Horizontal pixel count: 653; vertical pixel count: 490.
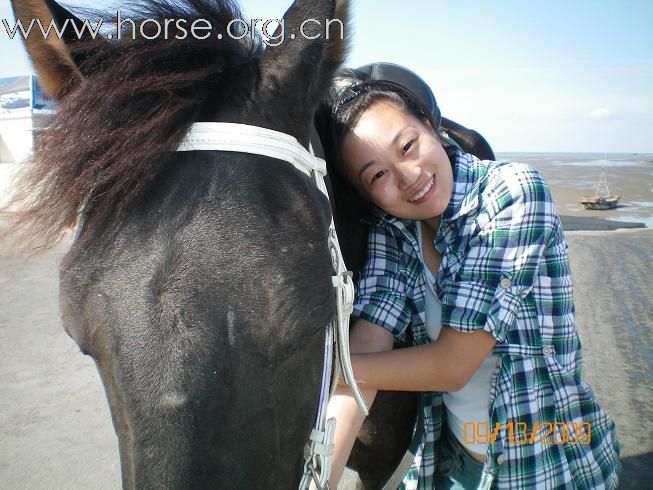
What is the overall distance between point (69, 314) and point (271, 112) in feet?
2.17

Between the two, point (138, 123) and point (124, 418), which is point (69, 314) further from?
point (138, 123)

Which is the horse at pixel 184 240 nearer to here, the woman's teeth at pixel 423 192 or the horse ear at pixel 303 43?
the horse ear at pixel 303 43

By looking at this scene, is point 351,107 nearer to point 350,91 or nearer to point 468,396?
point 350,91

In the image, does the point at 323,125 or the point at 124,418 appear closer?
the point at 124,418

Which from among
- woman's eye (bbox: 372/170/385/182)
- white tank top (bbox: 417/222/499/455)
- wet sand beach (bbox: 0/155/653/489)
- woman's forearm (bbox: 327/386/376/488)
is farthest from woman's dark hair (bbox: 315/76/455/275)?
wet sand beach (bbox: 0/155/653/489)

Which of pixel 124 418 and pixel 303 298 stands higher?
pixel 303 298

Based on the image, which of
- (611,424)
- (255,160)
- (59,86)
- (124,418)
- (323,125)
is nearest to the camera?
(124,418)

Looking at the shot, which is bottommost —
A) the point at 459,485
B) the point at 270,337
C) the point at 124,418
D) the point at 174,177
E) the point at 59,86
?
the point at 459,485

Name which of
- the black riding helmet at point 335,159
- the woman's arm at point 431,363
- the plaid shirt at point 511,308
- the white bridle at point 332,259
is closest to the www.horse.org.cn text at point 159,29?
the white bridle at point 332,259

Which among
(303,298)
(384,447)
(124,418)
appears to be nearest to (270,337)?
(303,298)

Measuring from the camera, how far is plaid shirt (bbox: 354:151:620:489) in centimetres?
147

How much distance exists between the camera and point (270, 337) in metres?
0.99

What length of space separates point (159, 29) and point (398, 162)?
79cm

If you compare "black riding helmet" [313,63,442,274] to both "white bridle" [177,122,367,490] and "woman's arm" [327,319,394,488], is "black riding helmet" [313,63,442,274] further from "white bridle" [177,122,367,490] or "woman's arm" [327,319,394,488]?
"white bridle" [177,122,367,490]
